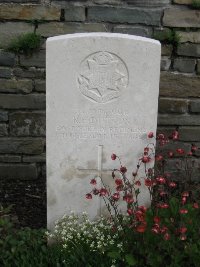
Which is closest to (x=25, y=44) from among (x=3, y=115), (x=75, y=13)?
(x=75, y=13)

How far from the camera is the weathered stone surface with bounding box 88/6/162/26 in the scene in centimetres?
362

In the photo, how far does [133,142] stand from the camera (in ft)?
9.75

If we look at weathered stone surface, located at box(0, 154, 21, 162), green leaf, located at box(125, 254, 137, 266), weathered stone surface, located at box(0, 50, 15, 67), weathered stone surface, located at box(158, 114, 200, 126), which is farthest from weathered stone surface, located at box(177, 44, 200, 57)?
green leaf, located at box(125, 254, 137, 266)

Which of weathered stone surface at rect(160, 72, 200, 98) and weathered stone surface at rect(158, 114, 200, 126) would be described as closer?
A: weathered stone surface at rect(160, 72, 200, 98)

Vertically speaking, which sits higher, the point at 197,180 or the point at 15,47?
the point at 15,47

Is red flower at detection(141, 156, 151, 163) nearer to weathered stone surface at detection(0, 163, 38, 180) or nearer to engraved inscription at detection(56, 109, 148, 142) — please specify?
engraved inscription at detection(56, 109, 148, 142)

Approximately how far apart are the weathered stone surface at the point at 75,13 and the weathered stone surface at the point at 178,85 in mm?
806

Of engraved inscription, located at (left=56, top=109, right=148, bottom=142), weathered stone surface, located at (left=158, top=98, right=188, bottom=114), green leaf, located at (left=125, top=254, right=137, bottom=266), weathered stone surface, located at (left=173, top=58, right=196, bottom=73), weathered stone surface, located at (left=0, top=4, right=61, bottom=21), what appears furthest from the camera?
weathered stone surface, located at (left=158, top=98, right=188, bottom=114)

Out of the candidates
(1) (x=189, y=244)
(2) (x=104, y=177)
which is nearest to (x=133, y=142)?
(2) (x=104, y=177)

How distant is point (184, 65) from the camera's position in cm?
382

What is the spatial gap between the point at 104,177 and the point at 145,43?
0.90 m

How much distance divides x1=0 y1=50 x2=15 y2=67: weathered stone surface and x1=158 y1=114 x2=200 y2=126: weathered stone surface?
1.30 metres

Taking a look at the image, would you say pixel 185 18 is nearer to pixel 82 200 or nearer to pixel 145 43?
pixel 145 43

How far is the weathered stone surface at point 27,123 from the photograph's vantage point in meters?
3.87
